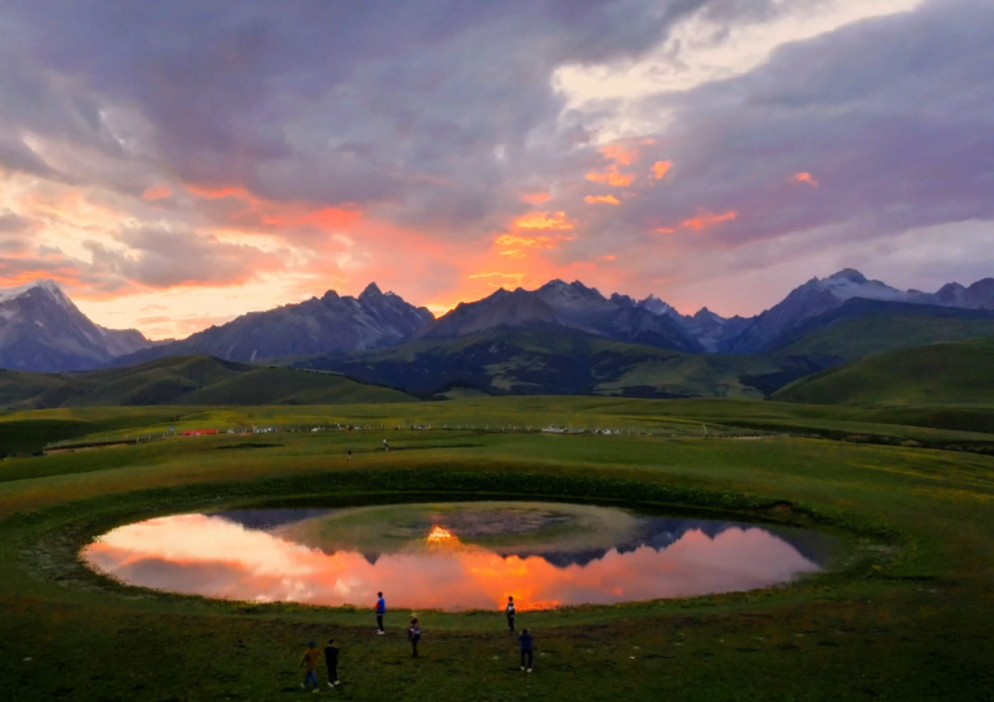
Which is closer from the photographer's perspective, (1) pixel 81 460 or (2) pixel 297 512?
(2) pixel 297 512

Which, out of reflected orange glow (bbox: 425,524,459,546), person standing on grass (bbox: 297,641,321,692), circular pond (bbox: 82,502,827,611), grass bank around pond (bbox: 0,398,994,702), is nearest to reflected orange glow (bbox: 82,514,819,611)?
circular pond (bbox: 82,502,827,611)

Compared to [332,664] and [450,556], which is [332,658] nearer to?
[332,664]

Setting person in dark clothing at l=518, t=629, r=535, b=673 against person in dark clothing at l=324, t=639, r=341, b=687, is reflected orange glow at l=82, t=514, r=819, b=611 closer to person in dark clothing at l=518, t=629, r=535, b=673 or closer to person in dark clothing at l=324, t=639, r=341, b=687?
person in dark clothing at l=518, t=629, r=535, b=673

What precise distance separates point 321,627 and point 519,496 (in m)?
44.9

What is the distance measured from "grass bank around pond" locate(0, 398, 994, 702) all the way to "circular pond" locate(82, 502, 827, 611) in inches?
136

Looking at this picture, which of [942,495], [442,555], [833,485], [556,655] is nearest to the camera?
[556,655]

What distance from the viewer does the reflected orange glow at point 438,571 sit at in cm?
4609

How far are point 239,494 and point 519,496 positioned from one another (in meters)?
35.1

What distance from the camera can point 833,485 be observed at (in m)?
77.5

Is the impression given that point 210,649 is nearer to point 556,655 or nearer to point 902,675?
point 556,655

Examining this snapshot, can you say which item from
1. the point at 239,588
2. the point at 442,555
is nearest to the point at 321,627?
the point at 239,588

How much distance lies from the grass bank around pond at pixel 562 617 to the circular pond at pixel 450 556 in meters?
3.46

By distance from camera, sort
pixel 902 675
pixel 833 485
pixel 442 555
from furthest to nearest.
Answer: pixel 833 485 → pixel 442 555 → pixel 902 675

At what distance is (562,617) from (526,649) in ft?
32.7
